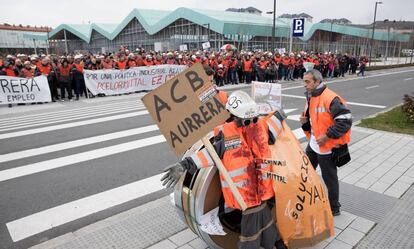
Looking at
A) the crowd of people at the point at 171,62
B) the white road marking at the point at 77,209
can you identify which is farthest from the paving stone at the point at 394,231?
the crowd of people at the point at 171,62

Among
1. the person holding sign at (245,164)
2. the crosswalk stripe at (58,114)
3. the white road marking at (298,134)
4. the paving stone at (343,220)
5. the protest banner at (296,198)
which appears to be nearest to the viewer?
the person holding sign at (245,164)

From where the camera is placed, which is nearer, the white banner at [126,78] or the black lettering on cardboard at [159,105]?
the black lettering on cardboard at [159,105]

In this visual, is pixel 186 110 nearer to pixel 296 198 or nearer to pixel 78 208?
pixel 296 198

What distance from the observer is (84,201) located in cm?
486

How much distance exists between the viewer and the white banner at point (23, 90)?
513 inches

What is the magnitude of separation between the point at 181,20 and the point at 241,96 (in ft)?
174

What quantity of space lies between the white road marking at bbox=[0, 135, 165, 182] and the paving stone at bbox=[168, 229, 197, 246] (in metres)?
3.52

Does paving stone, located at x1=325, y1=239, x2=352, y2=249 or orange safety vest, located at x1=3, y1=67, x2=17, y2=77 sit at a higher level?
orange safety vest, located at x1=3, y1=67, x2=17, y2=77

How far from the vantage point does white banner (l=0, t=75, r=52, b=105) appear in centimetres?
1304

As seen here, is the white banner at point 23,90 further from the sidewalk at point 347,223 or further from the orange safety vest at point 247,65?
the sidewalk at point 347,223

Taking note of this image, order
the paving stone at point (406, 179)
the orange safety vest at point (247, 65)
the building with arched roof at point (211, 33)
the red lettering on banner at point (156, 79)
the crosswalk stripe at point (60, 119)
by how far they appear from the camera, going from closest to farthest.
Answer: the paving stone at point (406, 179)
the crosswalk stripe at point (60, 119)
the red lettering on banner at point (156, 79)
the orange safety vest at point (247, 65)
the building with arched roof at point (211, 33)

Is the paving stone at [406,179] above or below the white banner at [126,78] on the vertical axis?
below

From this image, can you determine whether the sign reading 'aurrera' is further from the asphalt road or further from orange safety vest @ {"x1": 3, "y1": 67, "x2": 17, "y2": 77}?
orange safety vest @ {"x1": 3, "y1": 67, "x2": 17, "y2": 77}

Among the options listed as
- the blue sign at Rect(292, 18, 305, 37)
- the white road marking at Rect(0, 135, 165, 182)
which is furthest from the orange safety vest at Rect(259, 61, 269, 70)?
the white road marking at Rect(0, 135, 165, 182)
